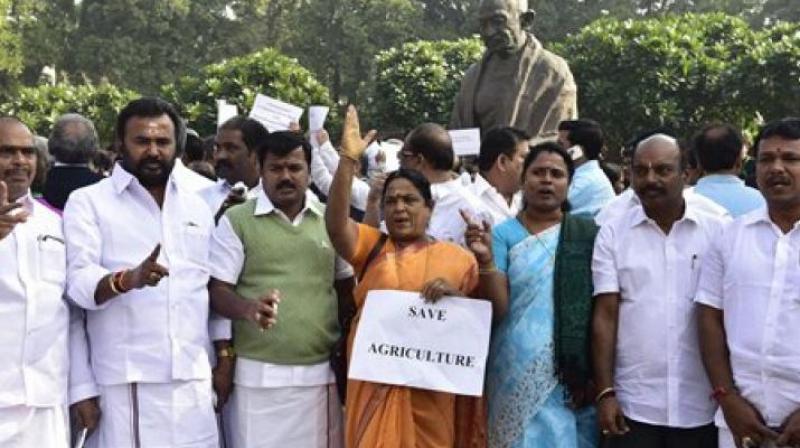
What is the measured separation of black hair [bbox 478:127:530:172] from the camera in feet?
17.7

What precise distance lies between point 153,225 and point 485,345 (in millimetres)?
1483

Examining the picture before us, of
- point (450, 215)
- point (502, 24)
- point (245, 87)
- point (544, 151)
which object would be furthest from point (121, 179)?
point (245, 87)

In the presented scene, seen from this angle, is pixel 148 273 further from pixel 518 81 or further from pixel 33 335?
pixel 518 81

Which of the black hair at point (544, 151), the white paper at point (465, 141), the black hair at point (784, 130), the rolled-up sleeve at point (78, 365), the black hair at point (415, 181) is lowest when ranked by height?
the rolled-up sleeve at point (78, 365)

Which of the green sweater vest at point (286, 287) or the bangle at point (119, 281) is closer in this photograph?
the bangle at point (119, 281)

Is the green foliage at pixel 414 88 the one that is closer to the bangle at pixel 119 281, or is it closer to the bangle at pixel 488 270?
the bangle at pixel 488 270

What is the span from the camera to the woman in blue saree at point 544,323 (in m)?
4.20

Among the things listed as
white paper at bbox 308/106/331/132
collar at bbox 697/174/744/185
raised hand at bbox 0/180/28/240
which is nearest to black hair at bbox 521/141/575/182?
Result: collar at bbox 697/174/744/185

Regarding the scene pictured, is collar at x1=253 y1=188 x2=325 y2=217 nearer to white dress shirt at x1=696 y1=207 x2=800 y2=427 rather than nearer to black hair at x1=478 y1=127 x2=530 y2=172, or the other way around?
black hair at x1=478 y1=127 x2=530 y2=172

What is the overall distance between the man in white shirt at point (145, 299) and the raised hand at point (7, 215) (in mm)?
365

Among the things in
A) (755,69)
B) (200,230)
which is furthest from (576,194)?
(755,69)

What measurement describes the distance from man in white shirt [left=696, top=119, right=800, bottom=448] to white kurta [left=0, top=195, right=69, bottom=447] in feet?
8.39

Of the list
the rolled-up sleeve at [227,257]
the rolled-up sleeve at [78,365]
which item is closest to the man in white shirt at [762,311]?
the rolled-up sleeve at [227,257]

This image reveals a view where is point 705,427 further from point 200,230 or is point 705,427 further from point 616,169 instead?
point 616,169
